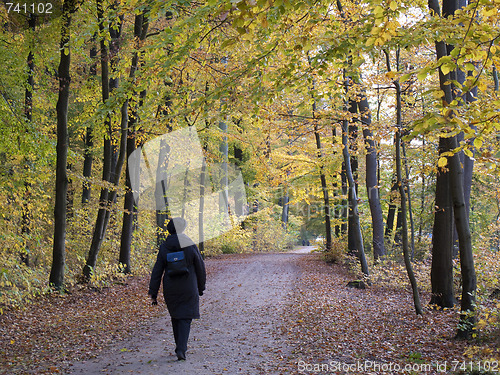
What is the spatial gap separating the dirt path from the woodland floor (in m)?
0.02

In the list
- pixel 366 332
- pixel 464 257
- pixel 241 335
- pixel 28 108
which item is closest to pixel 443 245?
pixel 464 257

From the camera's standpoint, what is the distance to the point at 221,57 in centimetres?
1344

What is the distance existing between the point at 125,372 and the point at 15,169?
9.71 metres

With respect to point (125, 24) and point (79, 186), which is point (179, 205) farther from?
point (125, 24)

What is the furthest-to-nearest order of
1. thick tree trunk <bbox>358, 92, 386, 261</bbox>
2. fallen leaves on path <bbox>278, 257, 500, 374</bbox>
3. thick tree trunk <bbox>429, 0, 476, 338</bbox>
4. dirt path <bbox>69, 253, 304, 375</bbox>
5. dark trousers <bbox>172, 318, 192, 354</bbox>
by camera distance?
thick tree trunk <bbox>358, 92, 386, 261</bbox> → thick tree trunk <bbox>429, 0, 476, 338</bbox> → dark trousers <bbox>172, 318, 192, 354</bbox> → fallen leaves on path <bbox>278, 257, 500, 374</bbox> → dirt path <bbox>69, 253, 304, 375</bbox>

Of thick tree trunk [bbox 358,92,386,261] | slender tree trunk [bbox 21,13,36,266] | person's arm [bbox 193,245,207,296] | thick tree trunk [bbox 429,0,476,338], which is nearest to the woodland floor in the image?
thick tree trunk [bbox 429,0,476,338]

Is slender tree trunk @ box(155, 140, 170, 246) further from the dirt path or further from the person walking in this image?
the person walking

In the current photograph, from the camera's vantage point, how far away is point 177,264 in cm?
621

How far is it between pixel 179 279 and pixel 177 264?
0.74ft

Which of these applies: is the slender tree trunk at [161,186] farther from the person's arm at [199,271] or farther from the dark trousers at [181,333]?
the dark trousers at [181,333]

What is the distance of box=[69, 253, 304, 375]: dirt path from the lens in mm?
5609

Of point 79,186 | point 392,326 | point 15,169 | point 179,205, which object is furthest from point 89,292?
point 179,205

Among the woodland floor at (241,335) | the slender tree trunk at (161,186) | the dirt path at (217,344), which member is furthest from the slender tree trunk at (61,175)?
the slender tree trunk at (161,186)

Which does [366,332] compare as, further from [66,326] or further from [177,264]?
[66,326]
